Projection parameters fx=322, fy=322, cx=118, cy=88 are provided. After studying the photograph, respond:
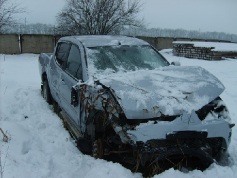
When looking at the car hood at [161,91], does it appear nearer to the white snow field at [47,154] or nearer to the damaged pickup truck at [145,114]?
the damaged pickup truck at [145,114]

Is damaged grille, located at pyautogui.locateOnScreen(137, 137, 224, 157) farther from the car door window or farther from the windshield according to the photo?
the car door window

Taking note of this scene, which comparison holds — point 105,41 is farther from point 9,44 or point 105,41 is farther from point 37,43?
point 37,43

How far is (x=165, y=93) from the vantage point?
3.94 metres

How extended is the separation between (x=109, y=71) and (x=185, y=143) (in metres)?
1.72

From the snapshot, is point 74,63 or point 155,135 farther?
point 74,63

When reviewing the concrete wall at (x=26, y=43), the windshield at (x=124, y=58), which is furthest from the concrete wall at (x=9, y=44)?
the windshield at (x=124, y=58)

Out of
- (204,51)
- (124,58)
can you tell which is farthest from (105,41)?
(204,51)

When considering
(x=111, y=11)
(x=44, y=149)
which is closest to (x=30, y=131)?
(x=44, y=149)

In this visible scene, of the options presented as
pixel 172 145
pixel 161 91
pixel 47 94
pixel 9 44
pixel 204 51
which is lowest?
pixel 9 44

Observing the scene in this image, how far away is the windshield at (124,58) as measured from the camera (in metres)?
5.03

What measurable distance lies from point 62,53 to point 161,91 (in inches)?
115

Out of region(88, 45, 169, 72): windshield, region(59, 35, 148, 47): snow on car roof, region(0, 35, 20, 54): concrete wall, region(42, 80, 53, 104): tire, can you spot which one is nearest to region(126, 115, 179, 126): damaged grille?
Answer: region(88, 45, 169, 72): windshield

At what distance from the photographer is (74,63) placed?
536 cm

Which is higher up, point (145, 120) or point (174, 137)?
point (145, 120)
